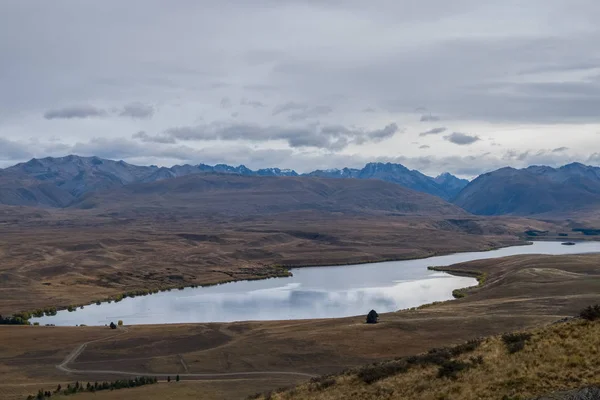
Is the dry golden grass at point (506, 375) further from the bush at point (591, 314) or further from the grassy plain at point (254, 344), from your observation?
the grassy plain at point (254, 344)

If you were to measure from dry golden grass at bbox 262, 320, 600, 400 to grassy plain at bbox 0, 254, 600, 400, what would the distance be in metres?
18.7

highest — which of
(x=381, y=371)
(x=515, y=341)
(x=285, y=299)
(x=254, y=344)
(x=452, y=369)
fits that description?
(x=515, y=341)

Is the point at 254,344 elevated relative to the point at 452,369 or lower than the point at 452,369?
lower

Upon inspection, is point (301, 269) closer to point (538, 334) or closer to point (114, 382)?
point (114, 382)

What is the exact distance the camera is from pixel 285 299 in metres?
102

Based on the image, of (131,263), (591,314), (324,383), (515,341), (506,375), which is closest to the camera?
(506,375)

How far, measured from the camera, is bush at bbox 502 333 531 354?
23.2 m

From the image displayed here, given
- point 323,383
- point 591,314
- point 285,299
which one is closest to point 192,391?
point 323,383

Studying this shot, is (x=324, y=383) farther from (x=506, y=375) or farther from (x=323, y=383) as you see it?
(x=506, y=375)

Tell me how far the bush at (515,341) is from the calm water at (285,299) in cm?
6066

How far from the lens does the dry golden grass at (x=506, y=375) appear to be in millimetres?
18734

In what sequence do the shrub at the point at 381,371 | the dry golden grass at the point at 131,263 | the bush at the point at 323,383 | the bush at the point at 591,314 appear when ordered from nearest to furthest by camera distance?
the bush at the point at 591,314 < the shrub at the point at 381,371 < the bush at the point at 323,383 < the dry golden grass at the point at 131,263

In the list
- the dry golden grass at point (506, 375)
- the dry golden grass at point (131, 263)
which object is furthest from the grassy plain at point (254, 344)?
the dry golden grass at point (131, 263)

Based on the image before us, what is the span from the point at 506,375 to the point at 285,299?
8339 cm
